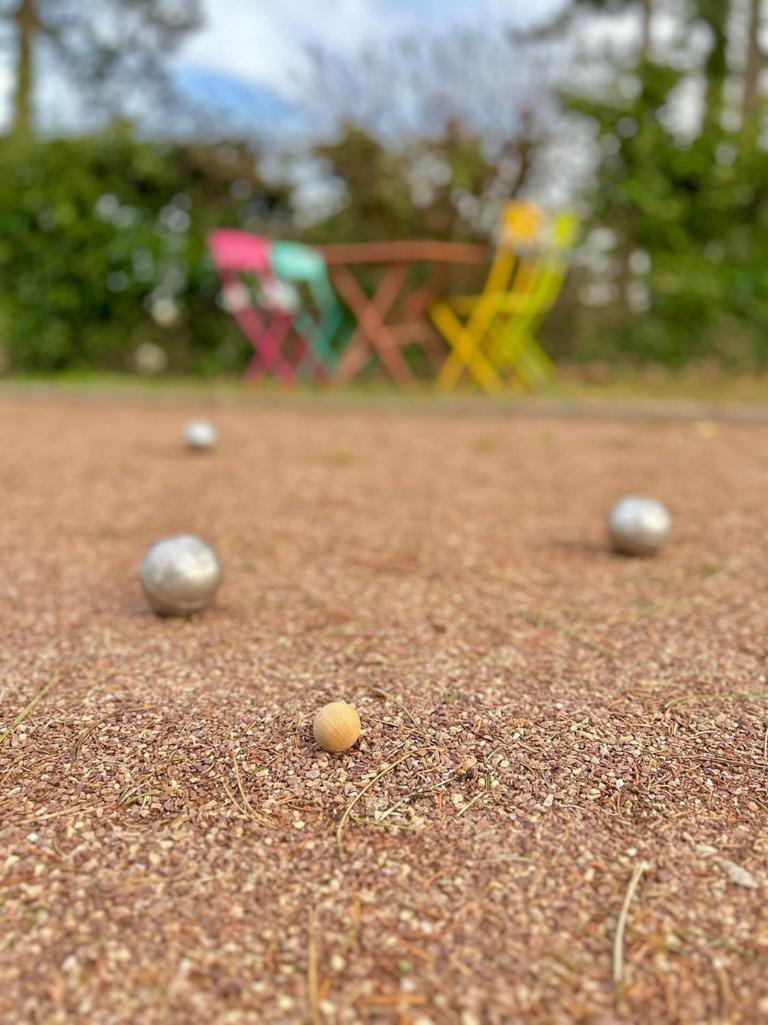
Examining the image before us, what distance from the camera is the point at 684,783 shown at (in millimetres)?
1594

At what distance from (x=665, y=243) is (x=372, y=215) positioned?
284 centimetres

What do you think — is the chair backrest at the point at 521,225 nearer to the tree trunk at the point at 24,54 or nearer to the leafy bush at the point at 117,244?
the leafy bush at the point at 117,244

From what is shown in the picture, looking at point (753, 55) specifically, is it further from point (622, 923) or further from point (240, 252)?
point (622, 923)

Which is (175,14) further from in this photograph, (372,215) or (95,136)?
(372,215)

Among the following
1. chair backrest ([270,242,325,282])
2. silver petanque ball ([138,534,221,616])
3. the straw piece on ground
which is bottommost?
silver petanque ball ([138,534,221,616])

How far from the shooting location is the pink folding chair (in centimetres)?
766

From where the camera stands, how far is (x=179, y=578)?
2354 mm

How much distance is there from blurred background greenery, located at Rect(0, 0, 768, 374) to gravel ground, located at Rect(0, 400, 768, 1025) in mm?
6358

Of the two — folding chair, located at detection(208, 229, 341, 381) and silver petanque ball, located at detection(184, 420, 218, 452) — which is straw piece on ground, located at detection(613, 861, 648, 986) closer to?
silver petanque ball, located at detection(184, 420, 218, 452)

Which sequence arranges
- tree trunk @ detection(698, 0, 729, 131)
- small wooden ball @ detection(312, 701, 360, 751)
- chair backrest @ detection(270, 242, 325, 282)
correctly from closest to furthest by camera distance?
small wooden ball @ detection(312, 701, 360, 751)
chair backrest @ detection(270, 242, 325, 282)
tree trunk @ detection(698, 0, 729, 131)

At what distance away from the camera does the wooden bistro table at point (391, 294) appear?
798cm

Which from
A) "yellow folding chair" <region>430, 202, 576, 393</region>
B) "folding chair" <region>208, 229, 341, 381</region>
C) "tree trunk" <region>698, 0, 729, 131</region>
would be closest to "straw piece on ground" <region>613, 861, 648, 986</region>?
"yellow folding chair" <region>430, 202, 576, 393</region>

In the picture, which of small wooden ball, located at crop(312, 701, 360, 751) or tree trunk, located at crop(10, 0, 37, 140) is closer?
small wooden ball, located at crop(312, 701, 360, 751)

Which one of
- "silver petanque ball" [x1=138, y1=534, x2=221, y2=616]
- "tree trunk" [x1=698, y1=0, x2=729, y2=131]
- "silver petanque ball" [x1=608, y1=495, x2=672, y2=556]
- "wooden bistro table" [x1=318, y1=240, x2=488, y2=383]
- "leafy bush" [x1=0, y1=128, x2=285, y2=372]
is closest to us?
"silver petanque ball" [x1=138, y1=534, x2=221, y2=616]
